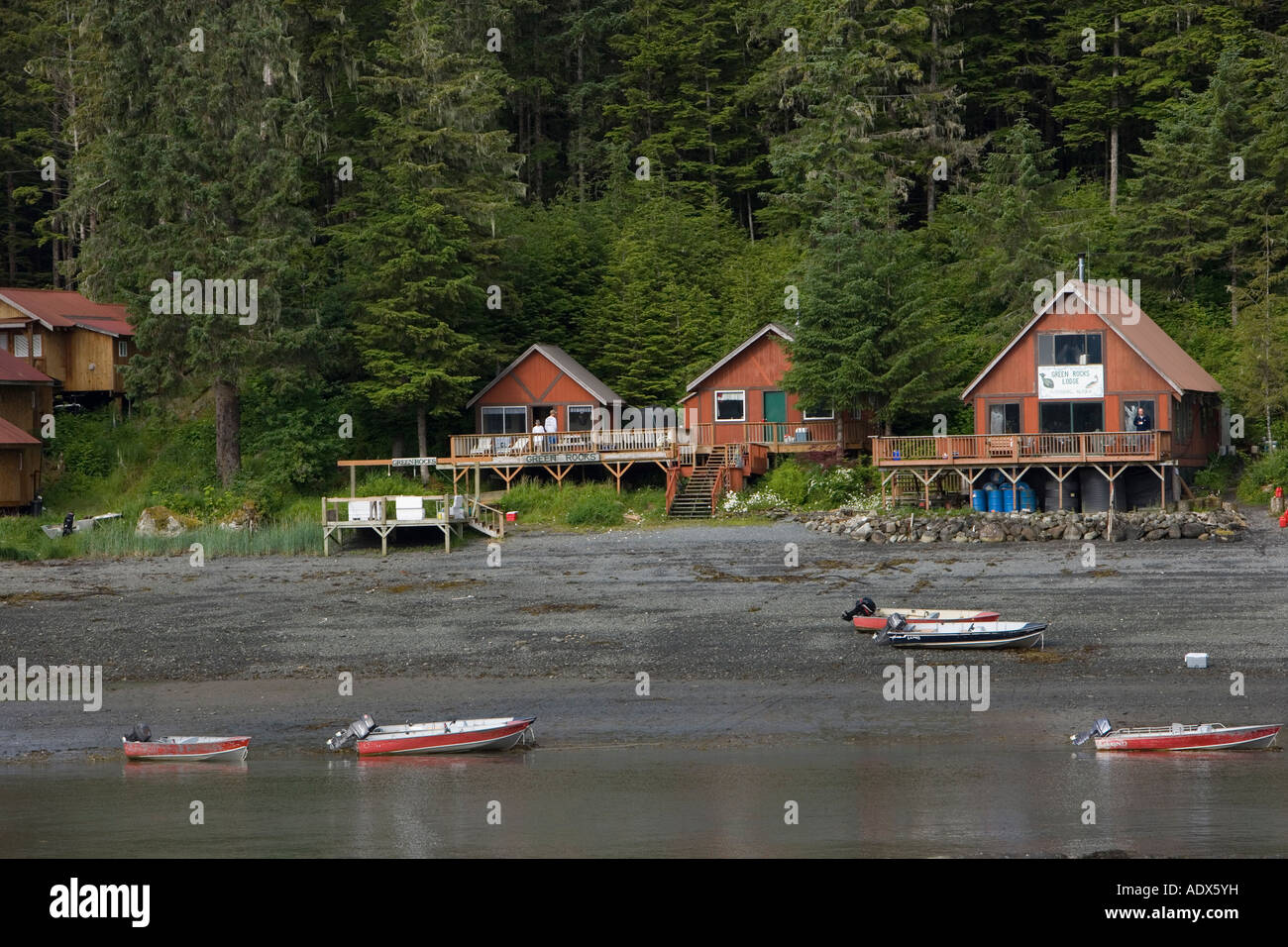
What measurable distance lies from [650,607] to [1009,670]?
7.44m

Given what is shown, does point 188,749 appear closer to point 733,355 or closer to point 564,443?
point 564,443

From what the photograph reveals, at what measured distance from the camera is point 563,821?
1483cm

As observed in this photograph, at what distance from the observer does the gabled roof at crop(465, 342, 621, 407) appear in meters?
45.6

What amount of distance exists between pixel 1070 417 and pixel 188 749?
2839 centimetres

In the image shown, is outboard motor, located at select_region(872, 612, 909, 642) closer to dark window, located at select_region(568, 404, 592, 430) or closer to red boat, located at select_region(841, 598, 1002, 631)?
red boat, located at select_region(841, 598, 1002, 631)

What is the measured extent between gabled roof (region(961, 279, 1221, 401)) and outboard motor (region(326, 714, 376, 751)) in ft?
84.7

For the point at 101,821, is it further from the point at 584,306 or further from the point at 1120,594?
the point at 584,306

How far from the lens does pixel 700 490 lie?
4006cm

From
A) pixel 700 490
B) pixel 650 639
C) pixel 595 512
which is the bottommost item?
pixel 650 639

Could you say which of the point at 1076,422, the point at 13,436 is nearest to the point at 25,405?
the point at 13,436

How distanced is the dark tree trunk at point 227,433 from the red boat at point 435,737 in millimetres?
27124

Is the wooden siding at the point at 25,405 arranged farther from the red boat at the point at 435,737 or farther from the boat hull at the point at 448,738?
the boat hull at the point at 448,738
